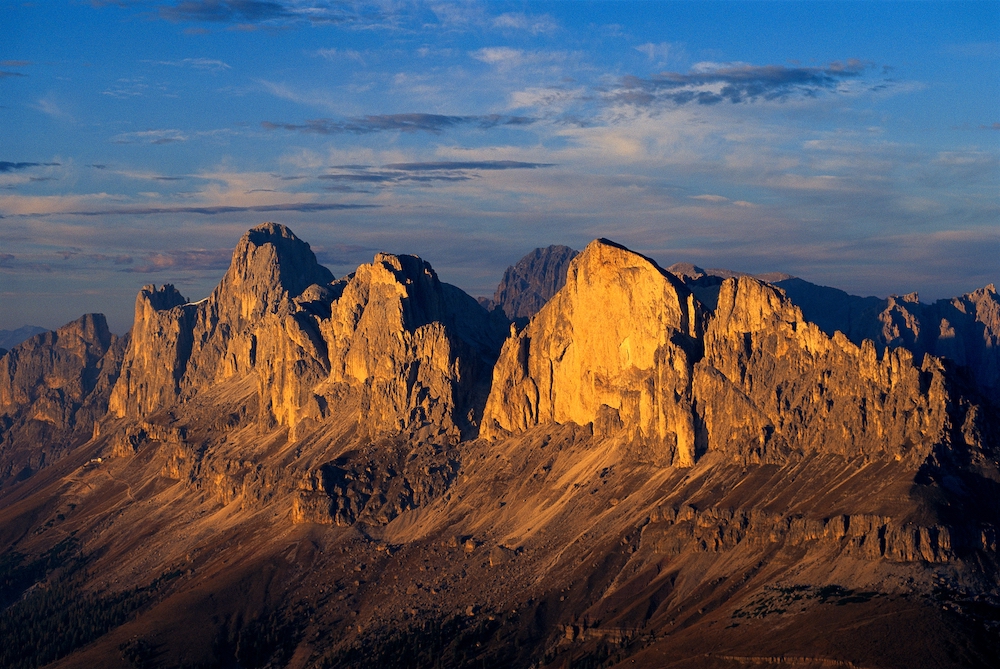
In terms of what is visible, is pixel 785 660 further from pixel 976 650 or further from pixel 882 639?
pixel 976 650

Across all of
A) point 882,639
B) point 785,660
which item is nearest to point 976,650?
point 882,639
